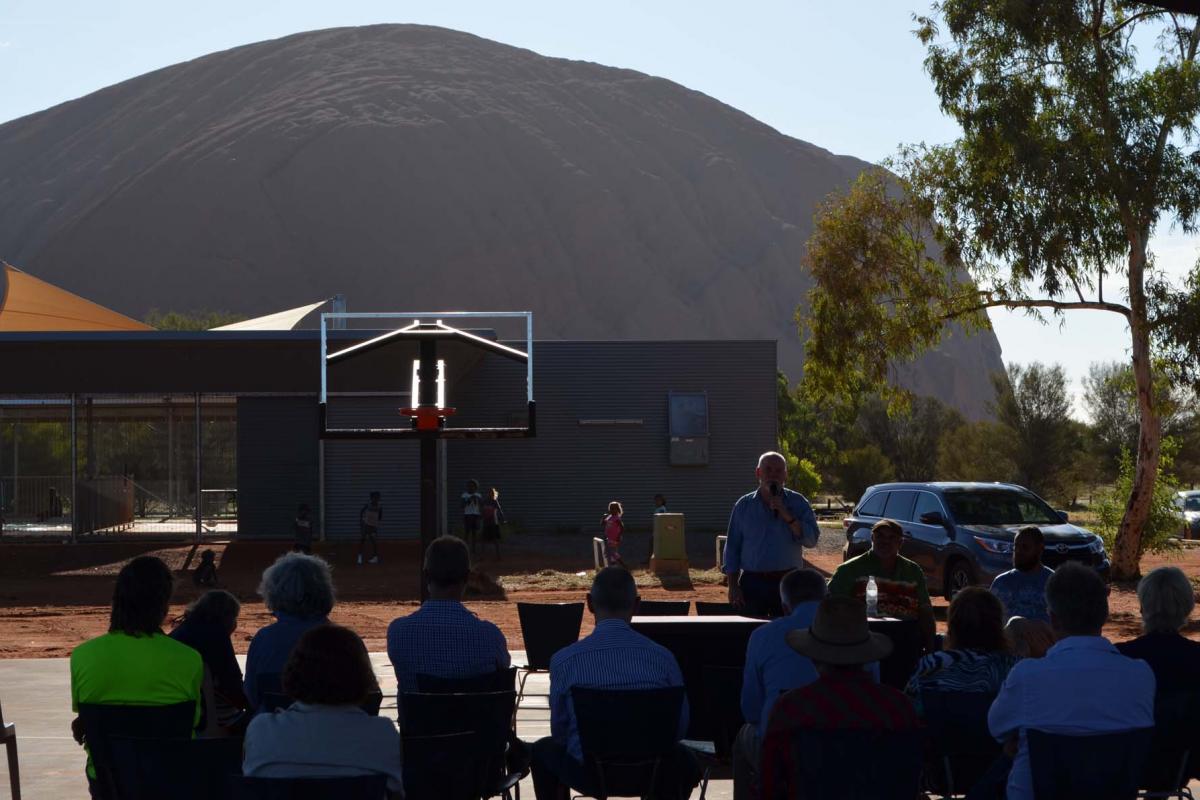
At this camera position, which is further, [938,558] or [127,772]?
[938,558]

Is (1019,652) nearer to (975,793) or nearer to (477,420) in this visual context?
(975,793)

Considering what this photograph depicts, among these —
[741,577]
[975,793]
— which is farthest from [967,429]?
[975,793]

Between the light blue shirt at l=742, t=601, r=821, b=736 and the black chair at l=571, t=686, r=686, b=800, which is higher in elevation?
the light blue shirt at l=742, t=601, r=821, b=736

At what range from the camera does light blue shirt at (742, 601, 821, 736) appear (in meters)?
5.68

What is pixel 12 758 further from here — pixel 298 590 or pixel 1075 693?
pixel 1075 693

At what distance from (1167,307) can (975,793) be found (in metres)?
17.5

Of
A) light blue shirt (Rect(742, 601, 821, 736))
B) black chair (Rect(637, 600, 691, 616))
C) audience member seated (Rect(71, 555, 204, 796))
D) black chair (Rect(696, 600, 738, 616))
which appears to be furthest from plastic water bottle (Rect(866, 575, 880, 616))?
audience member seated (Rect(71, 555, 204, 796))

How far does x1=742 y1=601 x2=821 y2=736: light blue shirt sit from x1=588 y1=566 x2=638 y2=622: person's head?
1.86 ft

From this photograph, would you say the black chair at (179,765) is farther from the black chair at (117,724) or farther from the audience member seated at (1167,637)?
the audience member seated at (1167,637)

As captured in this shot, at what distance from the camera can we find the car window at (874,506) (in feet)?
64.1

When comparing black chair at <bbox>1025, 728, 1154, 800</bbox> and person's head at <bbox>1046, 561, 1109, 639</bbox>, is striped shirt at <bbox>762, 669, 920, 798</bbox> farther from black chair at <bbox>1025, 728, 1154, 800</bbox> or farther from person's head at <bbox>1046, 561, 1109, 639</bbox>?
person's head at <bbox>1046, 561, 1109, 639</bbox>

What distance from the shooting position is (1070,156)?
68.9 ft

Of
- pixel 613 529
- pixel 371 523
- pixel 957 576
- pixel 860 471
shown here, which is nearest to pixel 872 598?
pixel 957 576

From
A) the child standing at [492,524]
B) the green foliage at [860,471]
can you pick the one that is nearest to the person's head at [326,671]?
the child standing at [492,524]
